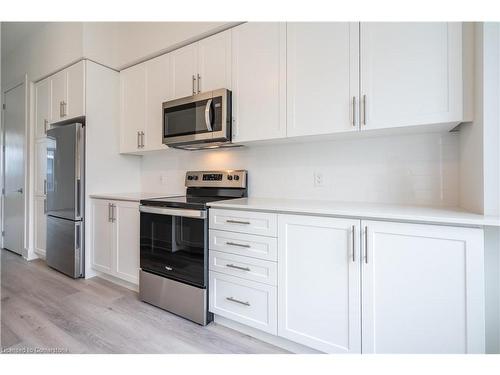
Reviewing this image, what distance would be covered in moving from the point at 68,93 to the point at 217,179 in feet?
6.43

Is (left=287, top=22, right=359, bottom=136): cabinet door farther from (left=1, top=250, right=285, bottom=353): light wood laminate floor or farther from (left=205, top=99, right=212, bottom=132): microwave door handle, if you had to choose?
(left=1, top=250, right=285, bottom=353): light wood laminate floor

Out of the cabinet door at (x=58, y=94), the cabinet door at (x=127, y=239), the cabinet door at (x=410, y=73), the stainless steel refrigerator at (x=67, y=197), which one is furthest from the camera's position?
the cabinet door at (x=58, y=94)

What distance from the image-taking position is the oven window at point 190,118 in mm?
1917

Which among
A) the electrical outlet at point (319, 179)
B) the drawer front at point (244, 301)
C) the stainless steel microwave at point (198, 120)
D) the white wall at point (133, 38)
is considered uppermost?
the white wall at point (133, 38)

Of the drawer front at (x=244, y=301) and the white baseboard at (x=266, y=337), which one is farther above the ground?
the drawer front at (x=244, y=301)

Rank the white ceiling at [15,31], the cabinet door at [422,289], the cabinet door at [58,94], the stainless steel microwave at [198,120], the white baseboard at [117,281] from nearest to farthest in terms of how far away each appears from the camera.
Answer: the cabinet door at [422,289] < the stainless steel microwave at [198,120] < the white baseboard at [117,281] < the cabinet door at [58,94] < the white ceiling at [15,31]

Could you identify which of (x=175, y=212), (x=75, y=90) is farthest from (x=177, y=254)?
(x=75, y=90)

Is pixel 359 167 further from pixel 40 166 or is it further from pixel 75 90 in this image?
pixel 40 166

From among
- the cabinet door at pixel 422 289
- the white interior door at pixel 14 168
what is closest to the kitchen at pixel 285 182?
the cabinet door at pixel 422 289

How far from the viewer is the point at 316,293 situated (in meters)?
1.38

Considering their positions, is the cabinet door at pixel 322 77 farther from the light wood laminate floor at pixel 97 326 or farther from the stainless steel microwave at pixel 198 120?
the light wood laminate floor at pixel 97 326

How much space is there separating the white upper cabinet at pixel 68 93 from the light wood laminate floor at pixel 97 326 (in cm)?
178

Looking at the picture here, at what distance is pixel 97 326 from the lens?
1.73 meters

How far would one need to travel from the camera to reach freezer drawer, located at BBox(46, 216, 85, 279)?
2523 millimetres
